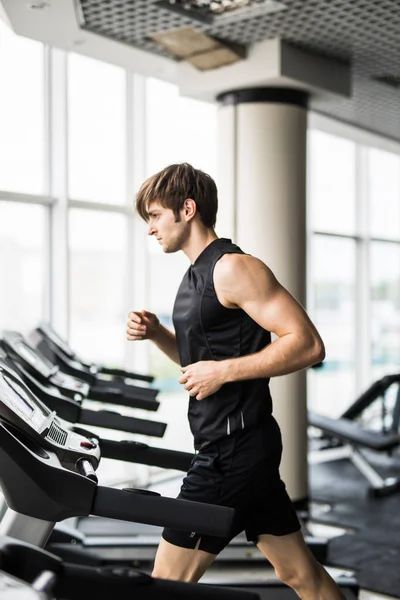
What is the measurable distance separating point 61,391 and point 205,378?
118cm

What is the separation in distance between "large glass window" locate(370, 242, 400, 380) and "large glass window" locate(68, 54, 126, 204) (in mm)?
3310

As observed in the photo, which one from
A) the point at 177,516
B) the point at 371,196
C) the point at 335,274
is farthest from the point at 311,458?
the point at 177,516

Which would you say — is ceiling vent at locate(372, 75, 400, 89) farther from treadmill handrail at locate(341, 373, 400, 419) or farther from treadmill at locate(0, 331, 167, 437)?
treadmill at locate(0, 331, 167, 437)

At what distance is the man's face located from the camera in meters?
2.08

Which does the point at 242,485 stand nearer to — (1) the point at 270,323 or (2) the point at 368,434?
(1) the point at 270,323

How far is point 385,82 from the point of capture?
473 centimetres

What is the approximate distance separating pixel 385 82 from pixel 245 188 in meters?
1.27

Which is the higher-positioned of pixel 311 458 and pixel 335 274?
pixel 335 274

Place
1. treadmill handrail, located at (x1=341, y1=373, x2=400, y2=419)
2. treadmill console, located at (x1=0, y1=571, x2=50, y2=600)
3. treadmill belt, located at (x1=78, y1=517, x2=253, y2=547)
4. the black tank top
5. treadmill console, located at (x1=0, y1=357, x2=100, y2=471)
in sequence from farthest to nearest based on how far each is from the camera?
treadmill handrail, located at (x1=341, y1=373, x2=400, y2=419)
treadmill belt, located at (x1=78, y1=517, x2=253, y2=547)
the black tank top
treadmill console, located at (x1=0, y1=357, x2=100, y2=471)
treadmill console, located at (x1=0, y1=571, x2=50, y2=600)

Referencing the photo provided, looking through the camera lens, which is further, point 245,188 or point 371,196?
point 371,196

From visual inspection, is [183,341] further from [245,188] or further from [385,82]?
[385,82]

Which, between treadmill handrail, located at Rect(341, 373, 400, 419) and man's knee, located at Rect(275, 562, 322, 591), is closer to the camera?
man's knee, located at Rect(275, 562, 322, 591)

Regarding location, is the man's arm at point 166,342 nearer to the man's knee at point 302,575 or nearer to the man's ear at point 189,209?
the man's ear at point 189,209

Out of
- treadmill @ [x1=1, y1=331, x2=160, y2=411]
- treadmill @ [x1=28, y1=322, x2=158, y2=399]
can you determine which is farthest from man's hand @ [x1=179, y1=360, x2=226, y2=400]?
treadmill @ [x1=28, y1=322, x2=158, y2=399]
